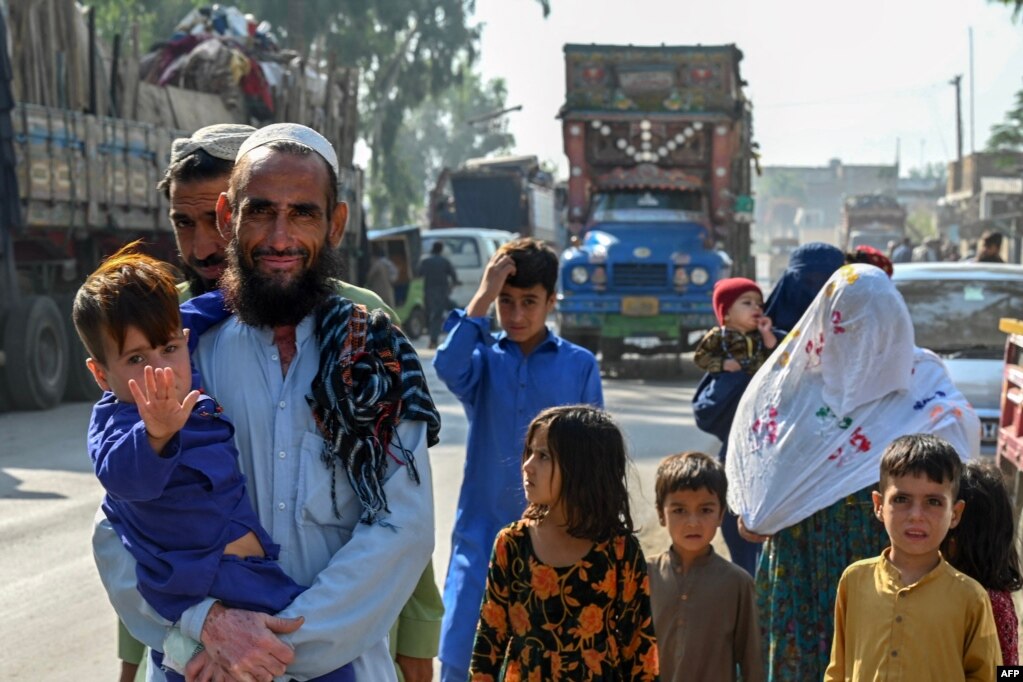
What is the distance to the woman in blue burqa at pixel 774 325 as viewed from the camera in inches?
234

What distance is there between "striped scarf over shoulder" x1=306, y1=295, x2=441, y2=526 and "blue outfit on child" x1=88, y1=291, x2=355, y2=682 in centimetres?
18

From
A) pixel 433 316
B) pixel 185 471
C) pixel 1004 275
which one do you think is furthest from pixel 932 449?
pixel 433 316

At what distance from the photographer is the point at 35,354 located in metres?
14.8

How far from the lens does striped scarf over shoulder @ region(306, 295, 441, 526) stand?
2793 millimetres

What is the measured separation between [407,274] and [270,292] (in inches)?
949

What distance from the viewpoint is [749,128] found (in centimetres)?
2573

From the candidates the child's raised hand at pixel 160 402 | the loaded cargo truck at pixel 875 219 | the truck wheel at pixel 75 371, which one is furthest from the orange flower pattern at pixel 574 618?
the loaded cargo truck at pixel 875 219

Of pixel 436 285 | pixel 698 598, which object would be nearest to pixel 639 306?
pixel 436 285

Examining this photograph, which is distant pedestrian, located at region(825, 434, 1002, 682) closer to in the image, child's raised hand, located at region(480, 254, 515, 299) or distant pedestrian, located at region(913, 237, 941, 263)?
child's raised hand, located at region(480, 254, 515, 299)

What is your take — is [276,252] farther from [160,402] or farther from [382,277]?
[382,277]

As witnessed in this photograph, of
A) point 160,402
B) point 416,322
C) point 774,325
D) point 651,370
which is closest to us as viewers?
point 160,402

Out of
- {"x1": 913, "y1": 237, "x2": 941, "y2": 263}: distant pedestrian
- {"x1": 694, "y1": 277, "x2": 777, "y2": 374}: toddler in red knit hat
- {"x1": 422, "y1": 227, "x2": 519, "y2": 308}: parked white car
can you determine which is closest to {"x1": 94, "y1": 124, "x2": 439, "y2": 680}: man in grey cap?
{"x1": 694, "y1": 277, "x2": 777, "y2": 374}: toddler in red knit hat

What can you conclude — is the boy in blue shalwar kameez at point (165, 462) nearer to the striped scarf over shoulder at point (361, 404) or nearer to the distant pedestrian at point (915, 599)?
the striped scarf over shoulder at point (361, 404)

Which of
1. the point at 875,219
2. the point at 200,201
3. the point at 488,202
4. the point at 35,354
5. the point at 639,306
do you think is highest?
the point at 488,202
